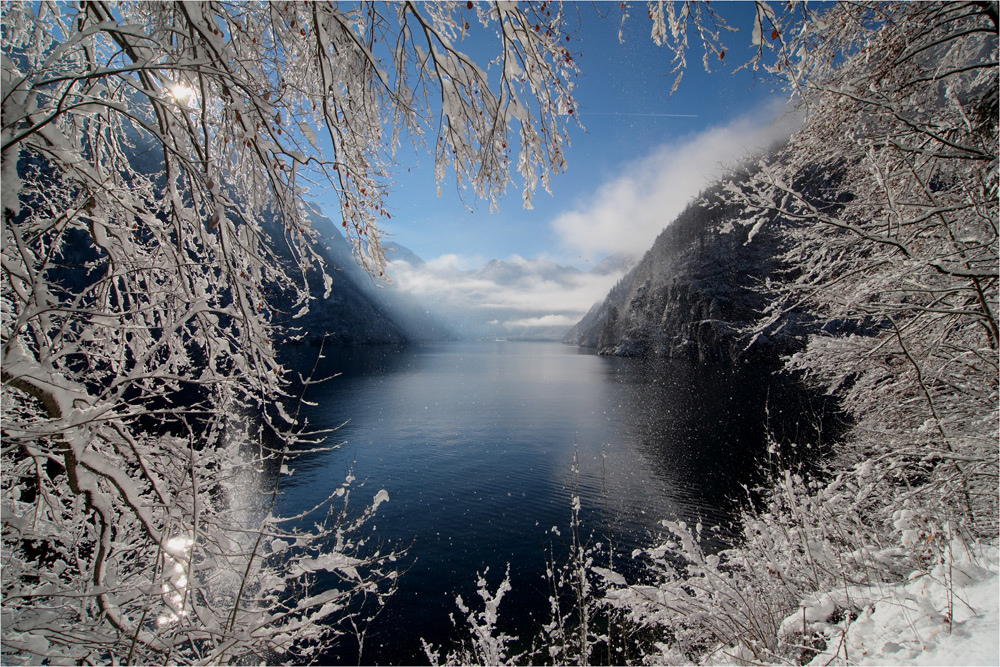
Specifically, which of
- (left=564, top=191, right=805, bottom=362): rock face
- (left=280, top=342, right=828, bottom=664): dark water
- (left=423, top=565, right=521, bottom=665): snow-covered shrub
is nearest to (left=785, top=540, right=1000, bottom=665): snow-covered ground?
(left=280, top=342, right=828, bottom=664): dark water

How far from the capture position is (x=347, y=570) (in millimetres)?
2795

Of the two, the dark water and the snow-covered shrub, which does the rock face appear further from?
the snow-covered shrub

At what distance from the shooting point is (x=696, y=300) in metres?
91.1

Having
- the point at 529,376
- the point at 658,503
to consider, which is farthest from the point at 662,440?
the point at 529,376

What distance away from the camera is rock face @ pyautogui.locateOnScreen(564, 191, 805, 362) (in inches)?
3135

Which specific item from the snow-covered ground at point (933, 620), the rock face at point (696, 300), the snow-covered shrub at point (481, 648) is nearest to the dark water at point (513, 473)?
the snow-covered shrub at point (481, 648)

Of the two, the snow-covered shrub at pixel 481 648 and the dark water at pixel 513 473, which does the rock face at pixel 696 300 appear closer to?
the dark water at pixel 513 473

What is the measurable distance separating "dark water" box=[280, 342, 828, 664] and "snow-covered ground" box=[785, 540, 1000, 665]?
2.09m

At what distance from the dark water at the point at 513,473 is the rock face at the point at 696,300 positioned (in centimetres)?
3667

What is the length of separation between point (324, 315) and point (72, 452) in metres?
131

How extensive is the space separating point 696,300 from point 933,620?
9920 cm

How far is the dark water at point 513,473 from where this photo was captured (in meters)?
12.1

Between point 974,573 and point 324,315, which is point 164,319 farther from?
point 324,315

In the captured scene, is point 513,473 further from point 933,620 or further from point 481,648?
point 933,620
